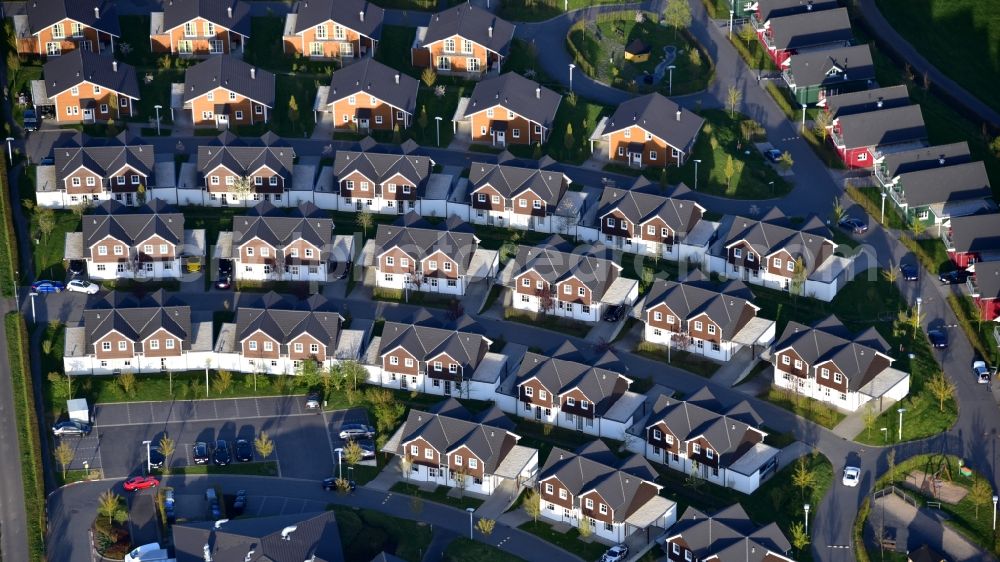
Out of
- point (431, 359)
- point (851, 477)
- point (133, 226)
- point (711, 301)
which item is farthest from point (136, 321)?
point (851, 477)

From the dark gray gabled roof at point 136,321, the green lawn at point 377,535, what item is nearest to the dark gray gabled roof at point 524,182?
the dark gray gabled roof at point 136,321

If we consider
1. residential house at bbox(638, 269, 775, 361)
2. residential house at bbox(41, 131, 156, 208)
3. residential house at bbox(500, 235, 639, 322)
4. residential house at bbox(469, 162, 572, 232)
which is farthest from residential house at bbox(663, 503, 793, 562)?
residential house at bbox(41, 131, 156, 208)

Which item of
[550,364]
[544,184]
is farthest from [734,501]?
[544,184]

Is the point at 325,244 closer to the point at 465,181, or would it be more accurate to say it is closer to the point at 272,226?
the point at 272,226

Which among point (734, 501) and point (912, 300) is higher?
point (912, 300)

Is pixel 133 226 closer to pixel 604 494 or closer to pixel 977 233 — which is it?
pixel 604 494

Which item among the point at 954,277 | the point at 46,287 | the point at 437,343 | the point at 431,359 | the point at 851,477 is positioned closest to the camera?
the point at 851,477

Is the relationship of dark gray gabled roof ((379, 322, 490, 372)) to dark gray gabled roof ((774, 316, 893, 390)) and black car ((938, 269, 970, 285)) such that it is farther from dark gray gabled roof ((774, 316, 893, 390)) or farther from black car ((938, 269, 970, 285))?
black car ((938, 269, 970, 285))
